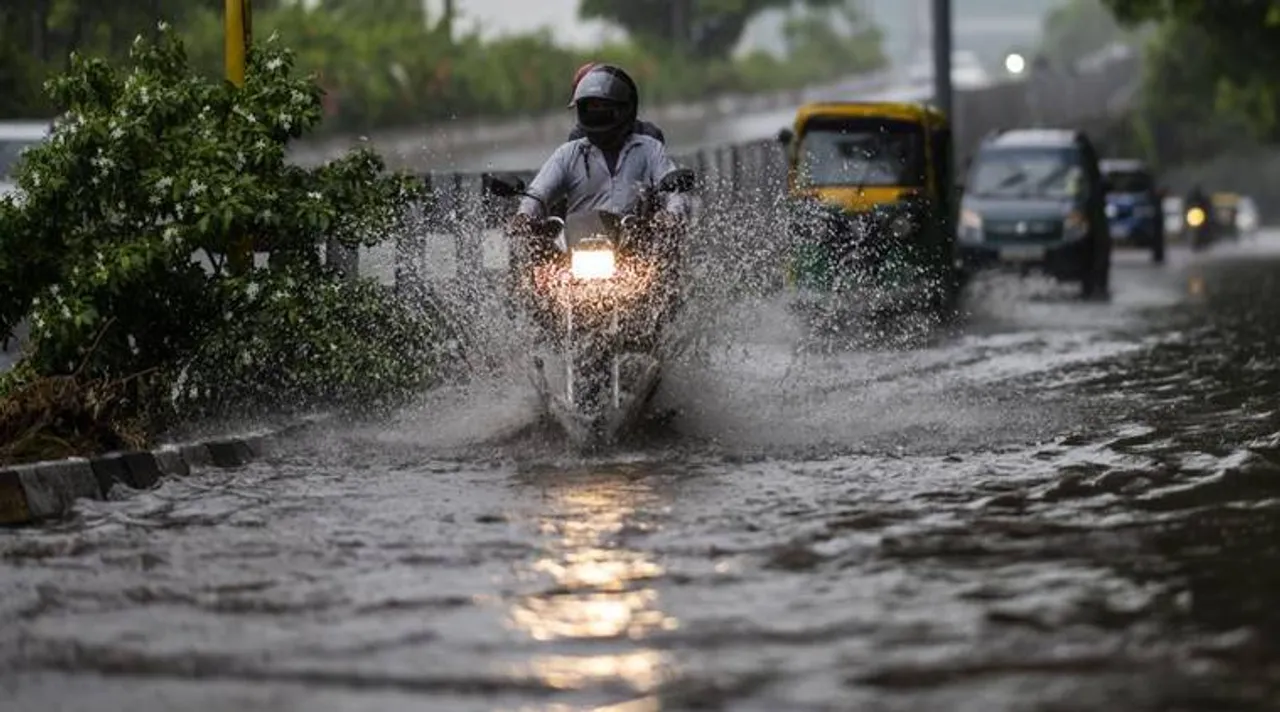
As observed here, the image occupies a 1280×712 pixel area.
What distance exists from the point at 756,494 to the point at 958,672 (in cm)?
407

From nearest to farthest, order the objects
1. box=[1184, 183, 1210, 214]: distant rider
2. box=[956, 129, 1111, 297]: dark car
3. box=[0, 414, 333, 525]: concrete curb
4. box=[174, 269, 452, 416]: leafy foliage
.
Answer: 1. box=[0, 414, 333, 525]: concrete curb
2. box=[174, 269, 452, 416]: leafy foliage
3. box=[956, 129, 1111, 297]: dark car
4. box=[1184, 183, 1210, 214]: distant rider

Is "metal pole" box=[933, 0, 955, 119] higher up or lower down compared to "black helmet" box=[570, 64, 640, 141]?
higher up

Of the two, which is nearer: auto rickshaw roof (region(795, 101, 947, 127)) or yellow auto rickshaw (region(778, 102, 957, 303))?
yellow auto rickshaw (region(778, 102, 957, 303))

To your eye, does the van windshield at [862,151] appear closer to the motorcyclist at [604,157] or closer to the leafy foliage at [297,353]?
the leafy foliage at [297,353]

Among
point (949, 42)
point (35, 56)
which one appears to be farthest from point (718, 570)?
point (949, 42)

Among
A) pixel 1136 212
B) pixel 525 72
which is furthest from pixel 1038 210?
pixel 525 72

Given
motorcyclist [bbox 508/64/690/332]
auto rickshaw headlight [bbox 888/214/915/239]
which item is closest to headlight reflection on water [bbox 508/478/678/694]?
motorcyclist [bbox 508/64/690/332]

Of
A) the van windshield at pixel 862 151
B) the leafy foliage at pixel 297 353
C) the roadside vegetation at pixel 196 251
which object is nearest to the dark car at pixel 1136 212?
the van windshield at pixel 862 151

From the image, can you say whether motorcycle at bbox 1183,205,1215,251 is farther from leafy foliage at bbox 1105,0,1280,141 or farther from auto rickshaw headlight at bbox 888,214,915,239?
auto rickshaw headlight at bbox 888,214,915,239

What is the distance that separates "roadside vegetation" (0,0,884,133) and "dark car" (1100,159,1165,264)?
50.0 ft

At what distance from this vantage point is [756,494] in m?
11.4

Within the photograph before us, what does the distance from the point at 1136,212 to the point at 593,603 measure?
41.9m

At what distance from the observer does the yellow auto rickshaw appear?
26.2m

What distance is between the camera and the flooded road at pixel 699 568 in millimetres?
7293
